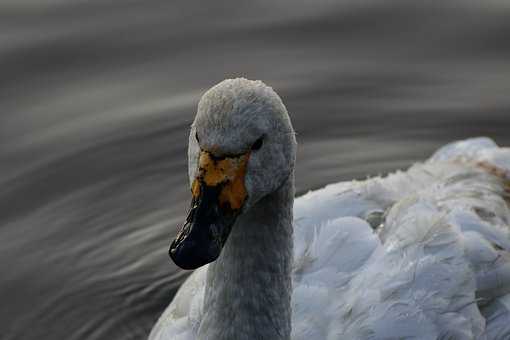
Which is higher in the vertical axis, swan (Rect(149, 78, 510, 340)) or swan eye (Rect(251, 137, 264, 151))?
swan eye (Rect(251, 137, 264, 151))

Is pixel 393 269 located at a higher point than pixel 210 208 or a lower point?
lower

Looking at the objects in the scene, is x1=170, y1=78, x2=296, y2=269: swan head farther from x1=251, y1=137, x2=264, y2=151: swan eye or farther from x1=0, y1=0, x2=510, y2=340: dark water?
x1=0, y1=0, x2=510, y2=340: dark water

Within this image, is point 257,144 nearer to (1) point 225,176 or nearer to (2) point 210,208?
(1) point 225,176

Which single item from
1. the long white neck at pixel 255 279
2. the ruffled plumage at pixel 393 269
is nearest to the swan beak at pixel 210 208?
the long white neck at pixel 255 279

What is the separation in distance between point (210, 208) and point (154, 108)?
5.02 meters

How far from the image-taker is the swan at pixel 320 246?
448cm

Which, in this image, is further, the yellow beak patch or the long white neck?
the long white neck

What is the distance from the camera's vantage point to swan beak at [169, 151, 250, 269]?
14.3ft

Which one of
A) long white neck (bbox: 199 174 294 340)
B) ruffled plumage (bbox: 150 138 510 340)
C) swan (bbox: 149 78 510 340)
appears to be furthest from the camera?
ruffled plumage (bbox: 150 138 510 340)

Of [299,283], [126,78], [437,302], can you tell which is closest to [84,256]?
[126,78]

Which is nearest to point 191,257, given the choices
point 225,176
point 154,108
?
point 225,176

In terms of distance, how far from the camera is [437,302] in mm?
5641

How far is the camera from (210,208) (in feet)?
14.6

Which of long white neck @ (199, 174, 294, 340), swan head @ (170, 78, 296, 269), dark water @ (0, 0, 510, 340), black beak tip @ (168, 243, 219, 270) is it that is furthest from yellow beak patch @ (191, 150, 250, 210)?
dark water @ (0, 0, 510, 340)
